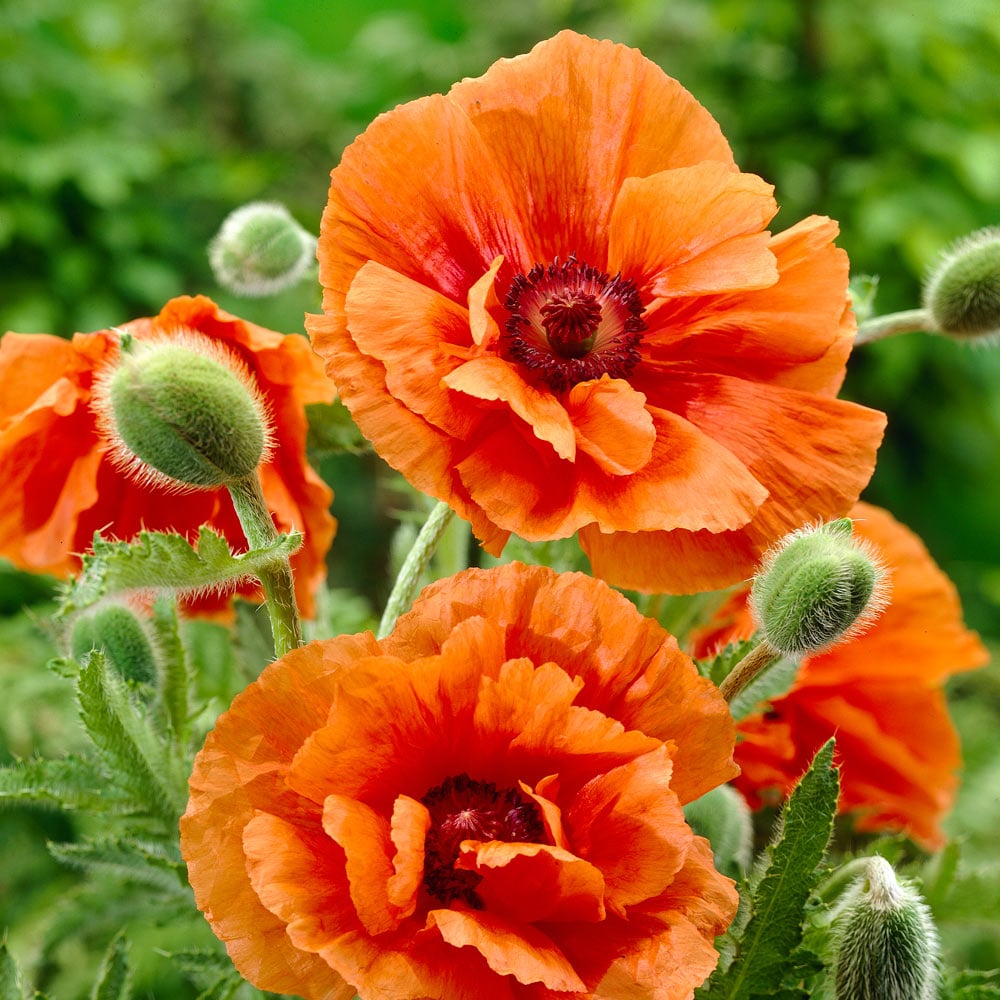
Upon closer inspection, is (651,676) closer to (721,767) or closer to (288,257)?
(721,767)

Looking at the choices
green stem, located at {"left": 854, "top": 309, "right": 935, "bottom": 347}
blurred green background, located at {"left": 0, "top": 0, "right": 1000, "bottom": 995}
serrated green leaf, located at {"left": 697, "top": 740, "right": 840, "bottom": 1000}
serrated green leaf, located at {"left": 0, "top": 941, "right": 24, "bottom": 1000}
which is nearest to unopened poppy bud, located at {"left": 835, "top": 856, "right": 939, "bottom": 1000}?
serrated green leaf, located at {"left": 697, "top": 740, "right": 840, "bottom": 1000}

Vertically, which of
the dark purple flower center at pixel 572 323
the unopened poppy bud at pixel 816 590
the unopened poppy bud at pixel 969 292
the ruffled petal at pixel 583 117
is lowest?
the unopened poppy bud at pixel 816 590

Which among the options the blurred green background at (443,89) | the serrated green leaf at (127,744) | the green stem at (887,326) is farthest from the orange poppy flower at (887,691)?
the blurred green background at (443,89)

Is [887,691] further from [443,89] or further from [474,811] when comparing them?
[443,89]

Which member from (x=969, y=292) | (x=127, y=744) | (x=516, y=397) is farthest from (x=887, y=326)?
(x=127, y=744)

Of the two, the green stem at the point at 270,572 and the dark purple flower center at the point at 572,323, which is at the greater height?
the dark purple flower center at the point at 572,323

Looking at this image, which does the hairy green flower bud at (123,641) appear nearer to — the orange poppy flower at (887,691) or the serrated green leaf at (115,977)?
the serrated green leaf at (115,977)
